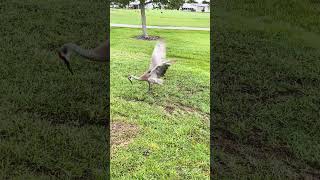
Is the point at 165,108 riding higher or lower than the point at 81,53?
lower

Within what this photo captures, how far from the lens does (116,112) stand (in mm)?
4230

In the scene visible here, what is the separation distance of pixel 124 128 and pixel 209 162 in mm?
824

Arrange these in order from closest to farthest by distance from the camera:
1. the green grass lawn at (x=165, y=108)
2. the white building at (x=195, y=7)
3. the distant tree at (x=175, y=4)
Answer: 1. the green grass lawn at (x=165, y=108)
2. the white building at (x=195, y=7)
3. the distant tree at (x=175, y=4)

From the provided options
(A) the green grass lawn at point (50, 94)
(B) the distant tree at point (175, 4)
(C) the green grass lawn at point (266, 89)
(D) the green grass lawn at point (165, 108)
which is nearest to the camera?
(A) the green grass lawn at point (50, 94)

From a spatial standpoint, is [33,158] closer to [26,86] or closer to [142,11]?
[26,86]

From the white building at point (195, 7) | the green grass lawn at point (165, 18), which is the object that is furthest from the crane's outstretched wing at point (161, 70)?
the white building at point (195, 7)

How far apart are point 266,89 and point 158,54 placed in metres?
1.22

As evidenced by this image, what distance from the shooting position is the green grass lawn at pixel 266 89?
396cm

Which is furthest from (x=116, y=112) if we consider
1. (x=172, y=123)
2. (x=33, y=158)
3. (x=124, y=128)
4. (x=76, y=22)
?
(x=76, y=22)

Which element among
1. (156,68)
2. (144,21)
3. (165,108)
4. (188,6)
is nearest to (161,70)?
(156,68)

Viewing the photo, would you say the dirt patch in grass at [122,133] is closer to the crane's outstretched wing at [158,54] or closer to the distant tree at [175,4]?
the crane's outstretched wing at [158,54]

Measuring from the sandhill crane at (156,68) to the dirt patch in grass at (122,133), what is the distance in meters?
0.48

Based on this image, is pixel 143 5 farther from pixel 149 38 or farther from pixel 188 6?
pixel 188 6

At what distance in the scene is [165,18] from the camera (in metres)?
4.60
